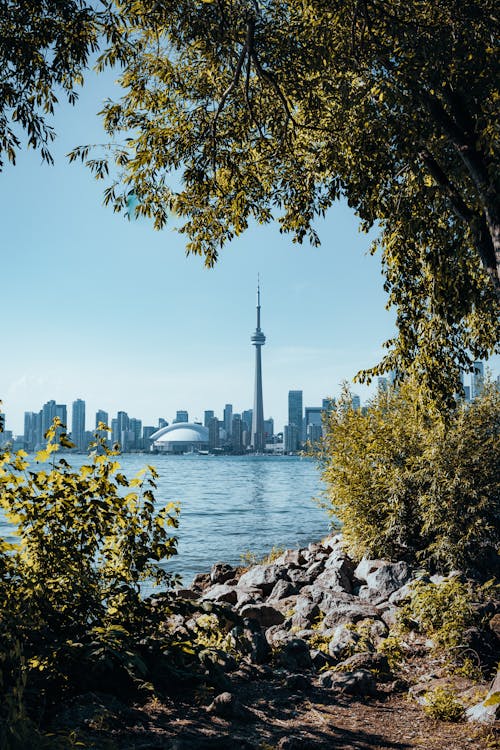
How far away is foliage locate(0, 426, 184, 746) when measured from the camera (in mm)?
4922

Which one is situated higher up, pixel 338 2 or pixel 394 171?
pixel 338 2

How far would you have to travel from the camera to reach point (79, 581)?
5.41 metres

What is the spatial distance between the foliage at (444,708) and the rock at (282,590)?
4.85 metres

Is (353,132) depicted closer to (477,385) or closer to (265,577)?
(477,385)

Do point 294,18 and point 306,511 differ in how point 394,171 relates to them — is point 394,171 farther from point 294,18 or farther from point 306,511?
point 306,511

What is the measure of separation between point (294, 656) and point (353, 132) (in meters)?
5.90

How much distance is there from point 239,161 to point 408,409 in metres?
5.40

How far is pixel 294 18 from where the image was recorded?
7.23 metres

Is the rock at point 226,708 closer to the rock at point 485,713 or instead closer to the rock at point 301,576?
the rock at point 485,713

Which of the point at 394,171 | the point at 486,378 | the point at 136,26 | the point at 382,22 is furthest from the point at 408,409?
the point at 136,26

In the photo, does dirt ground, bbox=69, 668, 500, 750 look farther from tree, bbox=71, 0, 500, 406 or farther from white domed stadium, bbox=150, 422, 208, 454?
white domed stadium, bbox=150, 422, 208, 454

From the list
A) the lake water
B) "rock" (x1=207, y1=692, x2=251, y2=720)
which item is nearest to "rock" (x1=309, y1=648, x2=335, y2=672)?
"rock" (x1=207, y1=692, x2=251, y2=720)

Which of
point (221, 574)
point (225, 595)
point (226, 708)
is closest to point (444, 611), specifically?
point (226, 708)

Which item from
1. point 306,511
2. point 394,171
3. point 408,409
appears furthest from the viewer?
point 306,511
